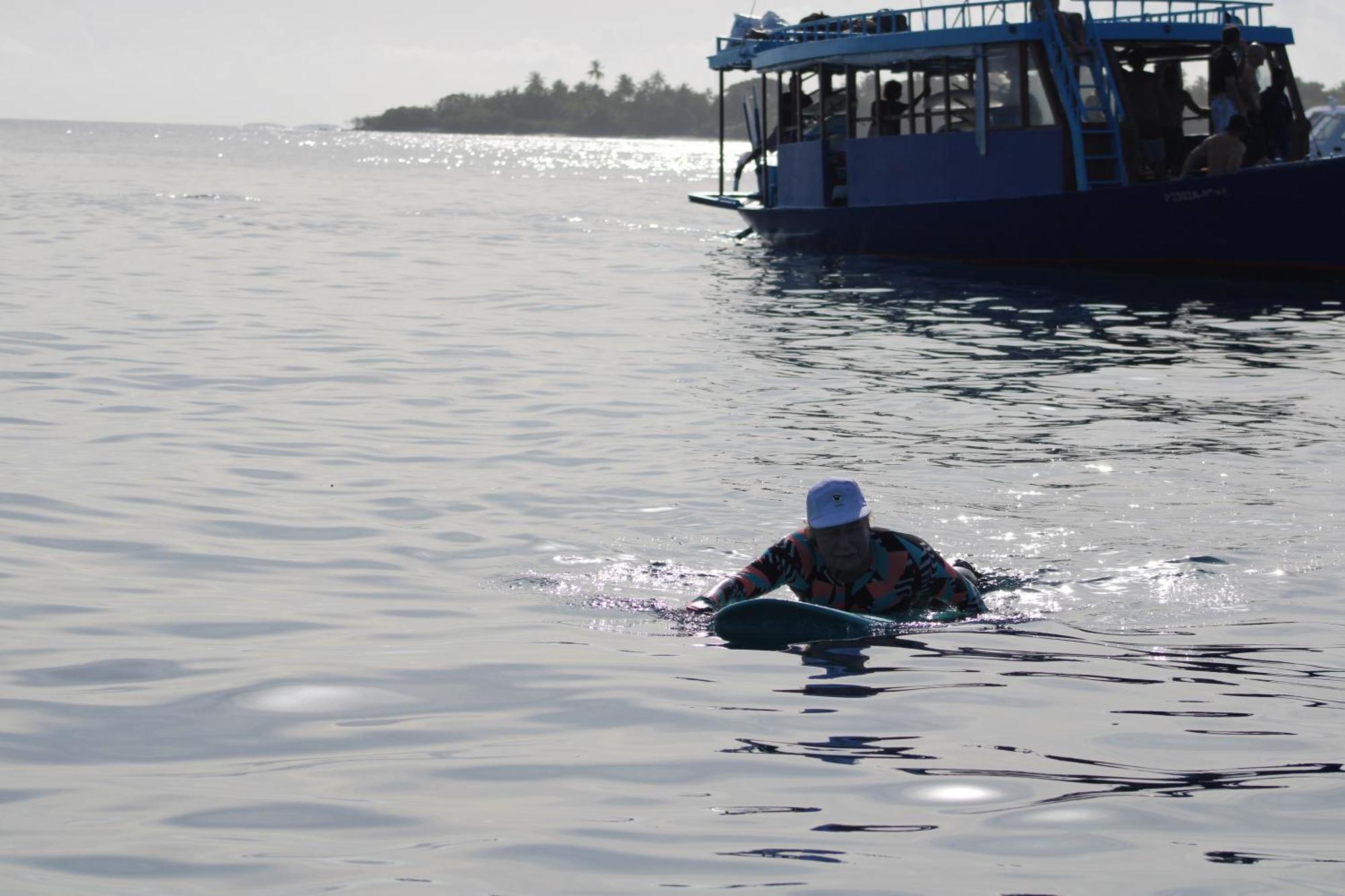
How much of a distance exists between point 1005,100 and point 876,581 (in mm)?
17894

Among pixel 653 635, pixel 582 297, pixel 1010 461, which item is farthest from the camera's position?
pixel 582 297

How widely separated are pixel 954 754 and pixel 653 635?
2.09 meters

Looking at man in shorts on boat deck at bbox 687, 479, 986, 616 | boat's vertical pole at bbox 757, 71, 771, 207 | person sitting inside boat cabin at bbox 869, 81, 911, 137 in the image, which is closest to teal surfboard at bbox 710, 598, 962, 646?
man in shorts on boat deck at bbox 687, 479, 986, 616

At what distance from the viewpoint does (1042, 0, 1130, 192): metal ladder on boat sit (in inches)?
918

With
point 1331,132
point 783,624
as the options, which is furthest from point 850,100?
point 783,624

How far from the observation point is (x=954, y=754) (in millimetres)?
5734

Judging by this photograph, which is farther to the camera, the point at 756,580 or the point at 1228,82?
the point at 1228,82

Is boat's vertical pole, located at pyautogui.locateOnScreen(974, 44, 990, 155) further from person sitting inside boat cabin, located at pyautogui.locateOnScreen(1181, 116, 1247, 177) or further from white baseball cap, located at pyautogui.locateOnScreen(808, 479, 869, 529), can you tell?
white baseball cap, located at pyautogui.locateOnScreen(808, 479, 869, 529)

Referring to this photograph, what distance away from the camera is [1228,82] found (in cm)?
2278

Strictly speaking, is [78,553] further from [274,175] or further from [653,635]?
[274,175]

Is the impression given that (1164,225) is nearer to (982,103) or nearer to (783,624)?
(982,103)

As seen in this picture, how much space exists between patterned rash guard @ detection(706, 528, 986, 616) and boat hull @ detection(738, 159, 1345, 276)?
15249 millimetres

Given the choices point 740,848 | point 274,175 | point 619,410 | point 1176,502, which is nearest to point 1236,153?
point 619,410

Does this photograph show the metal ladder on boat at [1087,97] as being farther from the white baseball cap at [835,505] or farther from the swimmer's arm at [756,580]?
the white baseball cap at [835,505]
